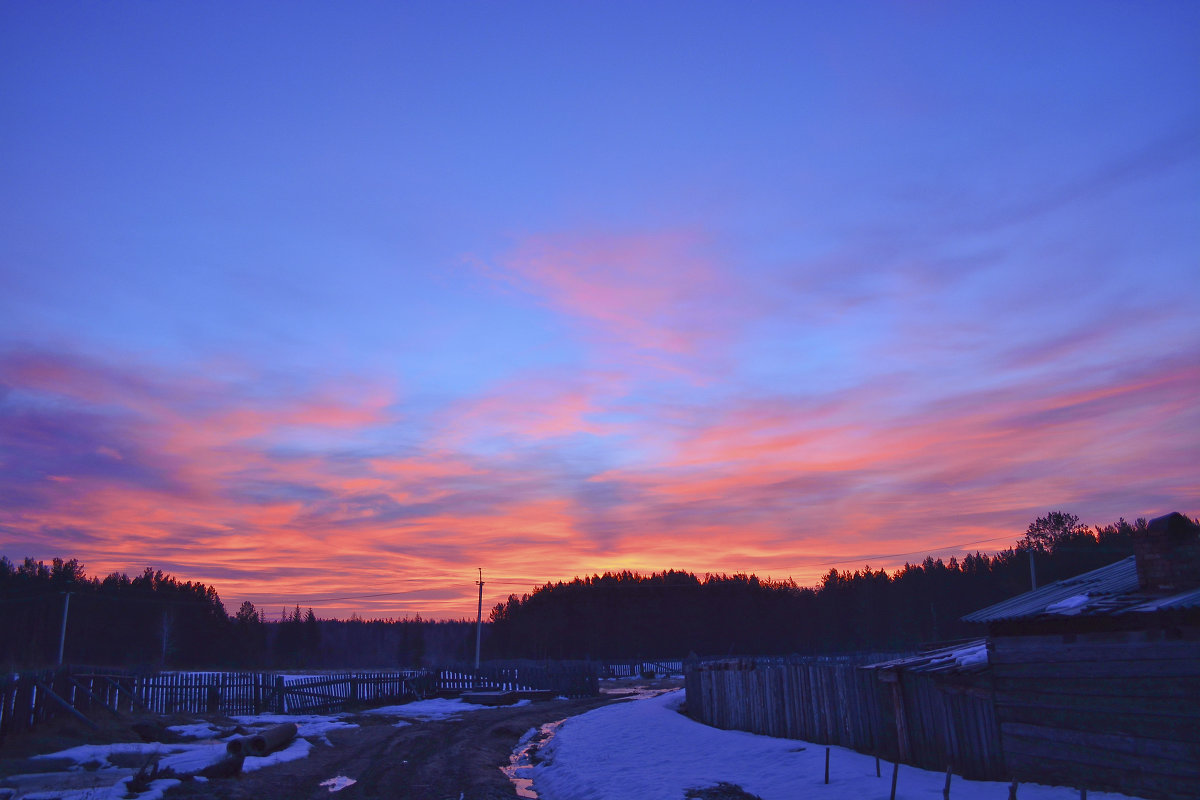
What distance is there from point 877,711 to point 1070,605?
527 centimetres

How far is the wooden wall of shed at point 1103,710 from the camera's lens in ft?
37.7

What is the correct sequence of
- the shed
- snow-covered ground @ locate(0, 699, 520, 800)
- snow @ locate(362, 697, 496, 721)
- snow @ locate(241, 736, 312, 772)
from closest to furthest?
the shed
snow-covered ground @ locate(0, 699, 520, 800)
snow @ locate(241, 736, 312, 772)
snow @ locate(362, 697, 496, 721)

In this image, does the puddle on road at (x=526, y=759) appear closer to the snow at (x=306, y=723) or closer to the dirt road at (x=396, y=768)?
the dirt road at (x=396, y=768)

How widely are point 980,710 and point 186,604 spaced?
108m

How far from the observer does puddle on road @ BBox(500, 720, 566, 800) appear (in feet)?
58.1

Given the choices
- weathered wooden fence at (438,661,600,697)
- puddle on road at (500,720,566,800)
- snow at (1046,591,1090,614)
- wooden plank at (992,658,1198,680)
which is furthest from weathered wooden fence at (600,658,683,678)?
snow at (1046,591,1090,614)

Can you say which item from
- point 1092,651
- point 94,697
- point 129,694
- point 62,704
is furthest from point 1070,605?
point 129,694

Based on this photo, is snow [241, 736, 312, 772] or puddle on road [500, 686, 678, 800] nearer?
puddle on road [500, 686, 678, 800]

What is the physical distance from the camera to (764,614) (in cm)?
11175

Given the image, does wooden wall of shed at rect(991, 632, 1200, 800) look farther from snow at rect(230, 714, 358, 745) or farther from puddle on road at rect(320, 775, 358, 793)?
snow at rect(230, 714, 358, 745)

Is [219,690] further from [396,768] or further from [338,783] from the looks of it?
[338,783]

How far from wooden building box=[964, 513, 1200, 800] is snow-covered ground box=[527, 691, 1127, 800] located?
1.96 feet

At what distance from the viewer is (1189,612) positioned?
1170cm

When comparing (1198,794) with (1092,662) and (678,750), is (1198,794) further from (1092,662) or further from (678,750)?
(678,750)
